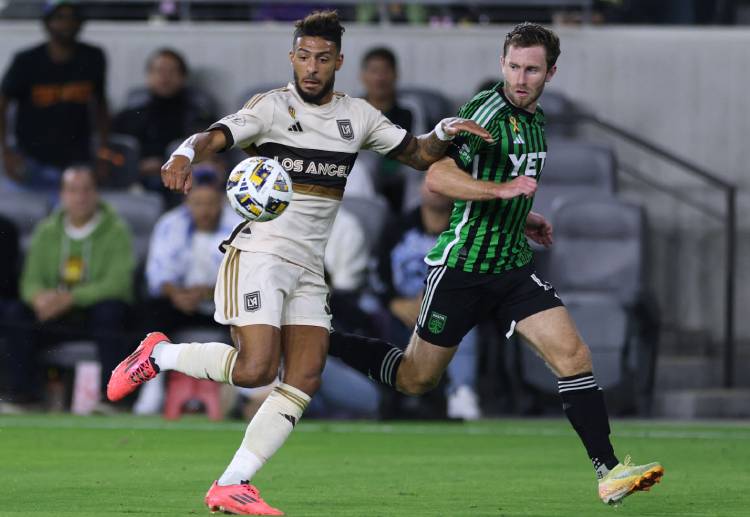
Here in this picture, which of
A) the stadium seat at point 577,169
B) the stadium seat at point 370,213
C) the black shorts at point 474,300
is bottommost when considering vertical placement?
the stadium seat at point 370,213

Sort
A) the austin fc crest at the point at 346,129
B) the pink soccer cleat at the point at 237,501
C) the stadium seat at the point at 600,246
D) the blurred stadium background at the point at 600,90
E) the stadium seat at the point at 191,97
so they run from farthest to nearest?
the stadium seat at the point at 191,97, the blurred stadium background at the point at 600,90, the stadium seat at the point at 600,246, the austin fc crest at the point at 346,129, the pink soccer cleat at the point at 237,501

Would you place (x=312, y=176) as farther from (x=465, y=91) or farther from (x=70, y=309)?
(x=465, y=91)

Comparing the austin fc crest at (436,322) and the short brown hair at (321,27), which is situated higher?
the short brown hair at (321,27)

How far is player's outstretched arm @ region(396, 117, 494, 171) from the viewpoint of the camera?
7.17m

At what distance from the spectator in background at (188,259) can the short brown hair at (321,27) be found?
5.73m

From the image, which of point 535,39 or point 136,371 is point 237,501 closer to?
point 136,371

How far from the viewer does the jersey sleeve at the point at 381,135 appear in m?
7.39

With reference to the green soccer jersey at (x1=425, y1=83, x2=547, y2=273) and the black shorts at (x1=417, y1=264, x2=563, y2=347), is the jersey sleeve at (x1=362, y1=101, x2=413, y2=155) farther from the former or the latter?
the black shorts at (x1=417, y1=264, x2=563, y2=347)

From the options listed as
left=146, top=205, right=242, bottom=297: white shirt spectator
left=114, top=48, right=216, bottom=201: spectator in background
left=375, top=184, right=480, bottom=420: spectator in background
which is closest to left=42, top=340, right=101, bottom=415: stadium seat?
left=146, top=205, right=242, bottom=297: white shirt spectator

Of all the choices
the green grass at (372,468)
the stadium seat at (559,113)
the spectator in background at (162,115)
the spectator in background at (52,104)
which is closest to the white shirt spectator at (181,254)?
the green grass at (372,468)

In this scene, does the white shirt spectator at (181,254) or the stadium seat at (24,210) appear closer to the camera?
the white shirt spectator at (181,254)

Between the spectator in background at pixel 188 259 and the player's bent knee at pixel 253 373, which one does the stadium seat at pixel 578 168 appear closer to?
the spectator in background at pixel 188 259

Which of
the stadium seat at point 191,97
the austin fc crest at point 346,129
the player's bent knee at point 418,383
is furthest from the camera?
the stadium seat at point 191,97

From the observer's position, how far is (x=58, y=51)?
14.5 m
